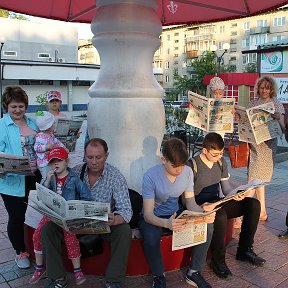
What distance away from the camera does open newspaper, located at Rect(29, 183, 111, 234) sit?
252 centimetres

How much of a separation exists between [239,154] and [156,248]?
1908 millimetres

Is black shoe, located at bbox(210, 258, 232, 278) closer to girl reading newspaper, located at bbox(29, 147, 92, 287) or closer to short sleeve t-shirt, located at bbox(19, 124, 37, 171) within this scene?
girl reading newspaper, located at bbox(29, 147, 92, 287)

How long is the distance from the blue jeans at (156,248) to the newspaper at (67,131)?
130 centimetres

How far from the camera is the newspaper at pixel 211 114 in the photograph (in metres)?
3.93

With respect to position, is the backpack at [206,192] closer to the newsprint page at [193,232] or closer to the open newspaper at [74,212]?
the newsprint page at [193,232]

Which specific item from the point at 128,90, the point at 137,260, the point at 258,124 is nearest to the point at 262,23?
the point at 258,124

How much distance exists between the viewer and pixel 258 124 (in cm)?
411

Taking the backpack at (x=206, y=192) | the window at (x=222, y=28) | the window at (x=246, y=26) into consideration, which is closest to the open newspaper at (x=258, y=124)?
the backpack at (x=206, y=192)

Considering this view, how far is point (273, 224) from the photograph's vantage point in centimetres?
452

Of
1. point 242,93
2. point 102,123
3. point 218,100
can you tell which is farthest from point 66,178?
point 242,93

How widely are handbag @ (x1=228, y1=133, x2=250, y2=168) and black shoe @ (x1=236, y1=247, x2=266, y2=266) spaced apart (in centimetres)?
114

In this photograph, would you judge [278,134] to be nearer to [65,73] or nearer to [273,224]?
[273,224]

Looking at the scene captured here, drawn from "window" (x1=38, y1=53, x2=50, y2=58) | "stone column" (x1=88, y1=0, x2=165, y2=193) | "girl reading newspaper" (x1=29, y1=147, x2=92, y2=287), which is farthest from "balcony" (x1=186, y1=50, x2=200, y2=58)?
"girl reading newspaper" (x1=29, y1=147, x2=92, y2=287)

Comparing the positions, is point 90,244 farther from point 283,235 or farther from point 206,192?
point 283,235
